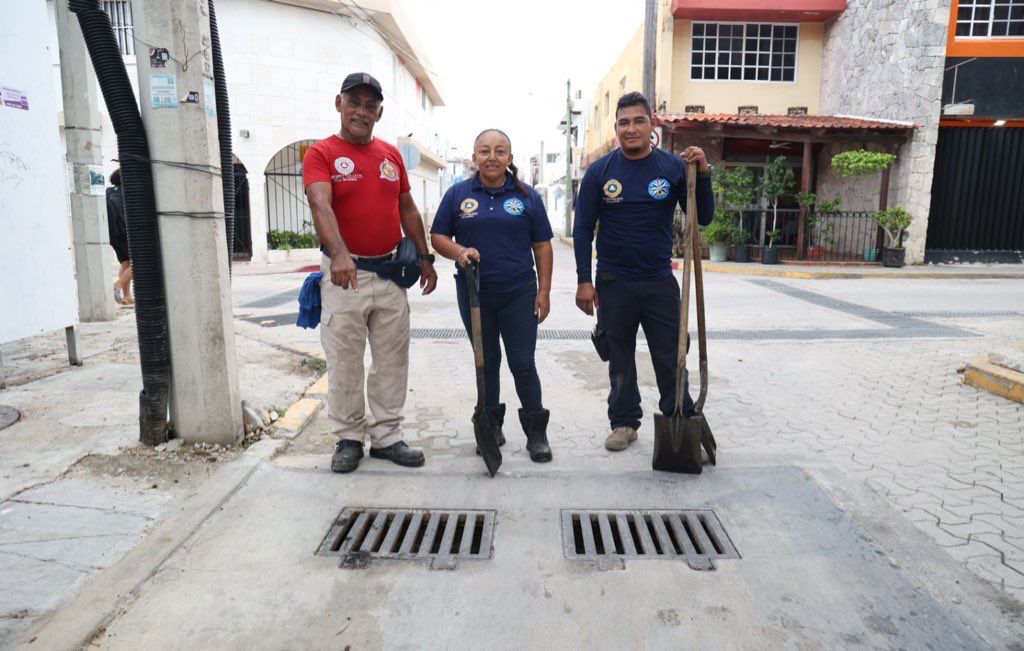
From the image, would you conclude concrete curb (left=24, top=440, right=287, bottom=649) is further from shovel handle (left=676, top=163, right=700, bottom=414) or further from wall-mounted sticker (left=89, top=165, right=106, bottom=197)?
wall-mounted sticker (left=89, top=165, right=106, bottom=197)

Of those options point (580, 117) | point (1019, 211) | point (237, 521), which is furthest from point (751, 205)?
point (580, 117)

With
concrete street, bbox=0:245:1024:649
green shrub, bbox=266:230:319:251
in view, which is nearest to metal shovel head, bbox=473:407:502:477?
concrete street, bbox=0:245:1024:649

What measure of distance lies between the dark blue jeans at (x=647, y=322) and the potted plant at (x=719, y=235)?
12293 millimetres

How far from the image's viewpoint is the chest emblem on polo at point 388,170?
11.3ft

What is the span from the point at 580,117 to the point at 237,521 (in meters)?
38.6

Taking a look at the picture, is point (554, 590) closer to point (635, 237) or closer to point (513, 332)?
point (513, 332)

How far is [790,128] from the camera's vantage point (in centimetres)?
1483

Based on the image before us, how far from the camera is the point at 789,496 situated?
326 cm

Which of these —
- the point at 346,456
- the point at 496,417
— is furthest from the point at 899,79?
the point at 346,456

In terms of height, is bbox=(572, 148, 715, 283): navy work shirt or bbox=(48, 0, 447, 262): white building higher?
bbox=(48, 0, 447, 262): white building

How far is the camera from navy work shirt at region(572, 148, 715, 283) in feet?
11.7

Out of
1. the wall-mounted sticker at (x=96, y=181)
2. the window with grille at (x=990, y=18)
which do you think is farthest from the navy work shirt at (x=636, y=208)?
the window with grille at (x=990, y=18)

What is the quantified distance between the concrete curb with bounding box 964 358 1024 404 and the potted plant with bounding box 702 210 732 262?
1044 centimetres

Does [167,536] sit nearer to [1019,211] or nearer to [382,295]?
[382,295]
